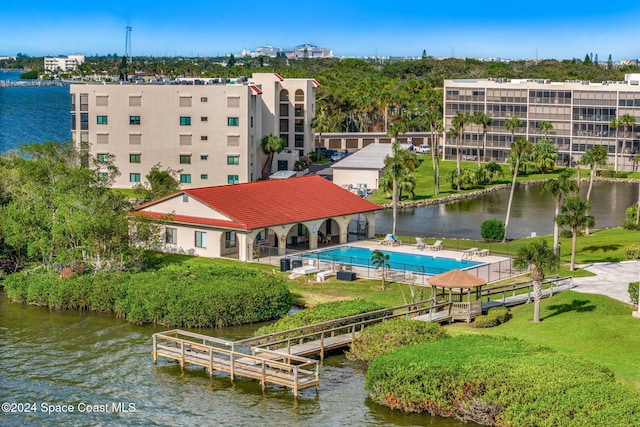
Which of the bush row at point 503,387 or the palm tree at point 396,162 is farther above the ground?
the palm tree at point 396,162

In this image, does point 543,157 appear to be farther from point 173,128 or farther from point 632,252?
point 632,252

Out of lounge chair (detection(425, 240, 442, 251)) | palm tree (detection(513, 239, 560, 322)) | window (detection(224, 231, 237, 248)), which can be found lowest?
lounge chair (detection(425, 240, 442, 251))

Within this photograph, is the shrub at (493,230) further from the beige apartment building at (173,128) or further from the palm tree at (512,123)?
the palm tree at (512,123)

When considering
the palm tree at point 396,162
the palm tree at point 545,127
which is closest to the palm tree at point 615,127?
the palm tree at point 545,127

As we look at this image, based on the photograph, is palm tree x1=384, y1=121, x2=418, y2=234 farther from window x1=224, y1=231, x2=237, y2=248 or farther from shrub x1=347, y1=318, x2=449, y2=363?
shrub x1=347, y1=318, x2=449, y2=363

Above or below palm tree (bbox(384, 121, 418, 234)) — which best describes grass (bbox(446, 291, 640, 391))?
below

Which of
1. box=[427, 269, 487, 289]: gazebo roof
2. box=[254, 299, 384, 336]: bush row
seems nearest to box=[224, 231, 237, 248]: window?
box=[254, 299, 384, 336]: bush row

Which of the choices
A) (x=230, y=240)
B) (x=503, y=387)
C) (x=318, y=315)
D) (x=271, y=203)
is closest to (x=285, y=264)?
(x=230, y=240)

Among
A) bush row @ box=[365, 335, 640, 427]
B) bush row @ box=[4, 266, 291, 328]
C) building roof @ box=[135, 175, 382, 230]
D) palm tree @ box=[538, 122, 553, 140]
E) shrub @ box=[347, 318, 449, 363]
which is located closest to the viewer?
bush row @ box=[365, 335, 640, 427]
